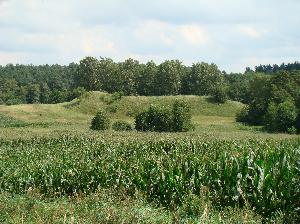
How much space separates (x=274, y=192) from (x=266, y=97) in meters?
50.8

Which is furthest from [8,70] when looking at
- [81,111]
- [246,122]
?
[246,122]

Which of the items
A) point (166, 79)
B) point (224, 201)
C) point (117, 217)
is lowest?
point (224, 201)

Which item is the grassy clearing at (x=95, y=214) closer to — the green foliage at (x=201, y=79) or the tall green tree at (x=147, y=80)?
the tall green tree at (x=147, y=80)

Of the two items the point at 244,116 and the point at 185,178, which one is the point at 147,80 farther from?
the point at 185,178

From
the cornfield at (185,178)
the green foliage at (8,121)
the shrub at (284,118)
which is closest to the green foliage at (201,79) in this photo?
the shrub at (284,118)

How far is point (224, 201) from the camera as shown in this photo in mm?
13570

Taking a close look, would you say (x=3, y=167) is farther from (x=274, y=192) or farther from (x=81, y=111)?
(x=81, y=111)

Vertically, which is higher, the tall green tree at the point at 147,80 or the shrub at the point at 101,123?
the tall green tree at the point at 147,80

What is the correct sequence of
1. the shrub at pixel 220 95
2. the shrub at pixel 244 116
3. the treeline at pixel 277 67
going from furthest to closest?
the treeline at pixel 277 67
the shrub at pixel 220 95
the shrub at pixel 244 116

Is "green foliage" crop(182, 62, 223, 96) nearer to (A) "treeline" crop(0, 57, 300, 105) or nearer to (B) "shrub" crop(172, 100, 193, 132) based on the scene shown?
(A) "treeline" crop(0, 57, 300, 105)

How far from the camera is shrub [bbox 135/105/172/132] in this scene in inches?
1905

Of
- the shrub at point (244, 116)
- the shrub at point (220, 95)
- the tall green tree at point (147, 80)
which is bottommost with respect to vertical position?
the shrub at point (244, 116)

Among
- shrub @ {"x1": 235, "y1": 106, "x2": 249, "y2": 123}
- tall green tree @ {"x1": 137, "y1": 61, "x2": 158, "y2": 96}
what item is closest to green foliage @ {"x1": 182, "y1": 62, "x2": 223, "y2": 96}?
tall green tree @ {"x1": 137, "y1": 61, "x2": 158, "y2": 96}

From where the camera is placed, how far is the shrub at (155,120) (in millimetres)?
48375
